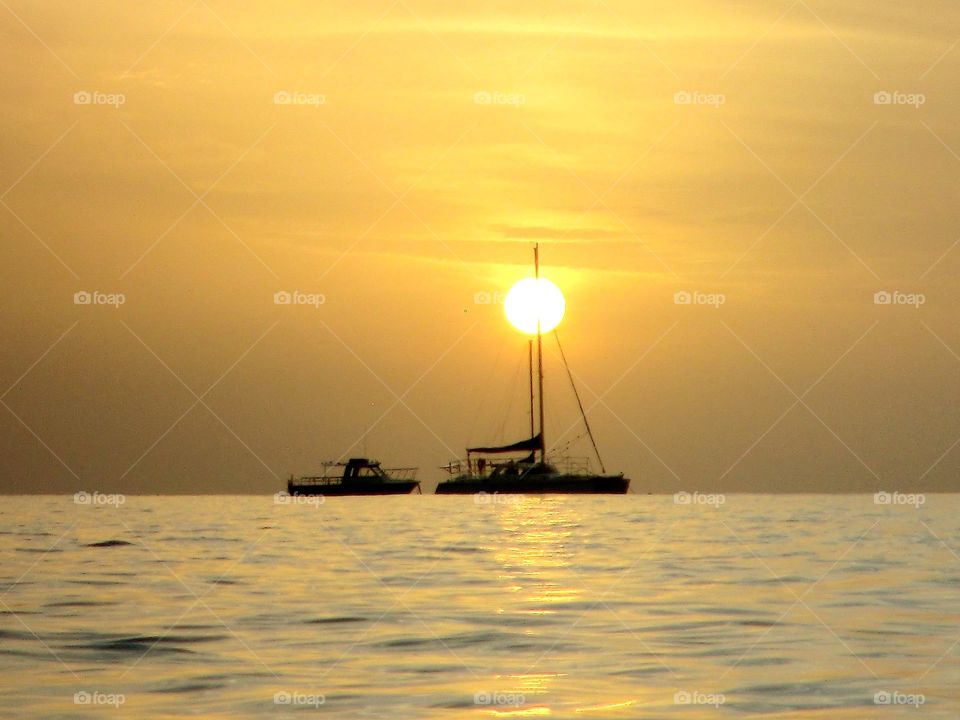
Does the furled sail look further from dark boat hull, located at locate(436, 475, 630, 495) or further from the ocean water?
the ocean water

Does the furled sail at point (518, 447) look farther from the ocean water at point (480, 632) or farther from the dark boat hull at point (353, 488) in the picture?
the ocean water at point (480, 632)

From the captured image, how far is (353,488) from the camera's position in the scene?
154500mm

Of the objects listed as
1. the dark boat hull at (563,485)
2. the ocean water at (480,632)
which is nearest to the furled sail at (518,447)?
the dark boat hull at (563,485)

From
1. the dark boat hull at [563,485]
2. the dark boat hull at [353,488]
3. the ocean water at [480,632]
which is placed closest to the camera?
the ocean water at [480,632]

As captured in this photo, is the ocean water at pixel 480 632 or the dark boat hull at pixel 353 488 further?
the dark boat hull at pixel 353 488

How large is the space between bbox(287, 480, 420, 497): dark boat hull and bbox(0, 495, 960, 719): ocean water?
10808 cm

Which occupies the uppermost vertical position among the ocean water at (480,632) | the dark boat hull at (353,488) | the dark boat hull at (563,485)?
the dark boat hull at (353,488)

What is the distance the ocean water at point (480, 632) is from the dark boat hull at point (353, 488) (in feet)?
355

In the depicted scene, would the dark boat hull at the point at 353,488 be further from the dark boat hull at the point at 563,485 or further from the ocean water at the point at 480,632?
the ocean water at the point at 480,632

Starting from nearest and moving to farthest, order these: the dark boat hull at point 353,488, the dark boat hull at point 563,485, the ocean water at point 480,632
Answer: the ocean water at point 480,632
the dark boat hull at point 563,485
the dark boat hull at point 353,488

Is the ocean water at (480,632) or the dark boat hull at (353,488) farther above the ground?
the dark boat hull at (353,488)

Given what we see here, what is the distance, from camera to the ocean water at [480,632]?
698 inches

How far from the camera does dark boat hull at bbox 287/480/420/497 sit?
154000mm

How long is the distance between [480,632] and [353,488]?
131799 millimetres
